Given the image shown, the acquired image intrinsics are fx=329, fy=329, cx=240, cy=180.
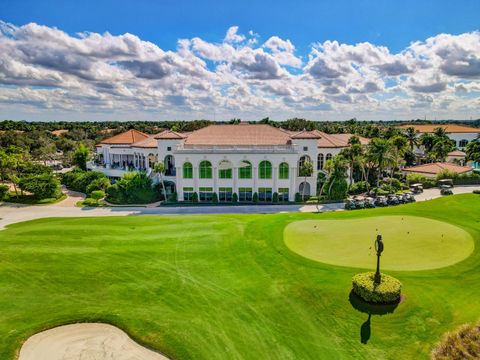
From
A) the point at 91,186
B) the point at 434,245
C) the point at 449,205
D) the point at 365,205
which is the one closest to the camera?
the point at 434,245

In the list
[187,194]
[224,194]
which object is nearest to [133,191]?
[187,194]

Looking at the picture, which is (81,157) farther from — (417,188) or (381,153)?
(417,188)

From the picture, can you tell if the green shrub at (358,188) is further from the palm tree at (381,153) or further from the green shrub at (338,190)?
the palm tree at (381,153)

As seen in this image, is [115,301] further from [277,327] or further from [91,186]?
[91,186]

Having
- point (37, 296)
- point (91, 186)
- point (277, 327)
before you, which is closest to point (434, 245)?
point (277, 327)

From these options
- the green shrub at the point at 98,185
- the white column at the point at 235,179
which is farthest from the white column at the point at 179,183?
the green shrub at the point at 98,185

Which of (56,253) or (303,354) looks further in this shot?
(56,253)
